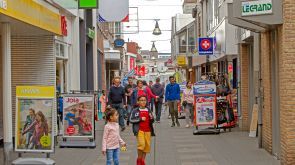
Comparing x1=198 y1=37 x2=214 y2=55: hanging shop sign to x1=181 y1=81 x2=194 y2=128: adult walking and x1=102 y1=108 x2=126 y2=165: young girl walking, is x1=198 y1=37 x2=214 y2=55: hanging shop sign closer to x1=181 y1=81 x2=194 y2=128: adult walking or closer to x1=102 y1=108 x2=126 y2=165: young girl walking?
x1=181 y1=81 x2=194 y2=128: adult walking

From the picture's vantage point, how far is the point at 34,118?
35.5 feet

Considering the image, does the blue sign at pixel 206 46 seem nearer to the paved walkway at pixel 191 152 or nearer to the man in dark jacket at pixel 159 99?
the man in dark jacket at pixel 159 99

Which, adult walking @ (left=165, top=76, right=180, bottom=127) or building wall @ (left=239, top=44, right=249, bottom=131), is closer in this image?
building wall @ (left=239, top=44, right=249, bottom=131)

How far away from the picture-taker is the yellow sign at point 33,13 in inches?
458

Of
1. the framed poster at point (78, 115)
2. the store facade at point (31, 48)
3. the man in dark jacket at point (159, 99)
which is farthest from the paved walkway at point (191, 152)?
the man in dark jacket at point (159, 99)

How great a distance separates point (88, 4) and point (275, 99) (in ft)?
25.2

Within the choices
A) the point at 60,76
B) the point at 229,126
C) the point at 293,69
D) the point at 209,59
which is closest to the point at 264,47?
the point at 293,69

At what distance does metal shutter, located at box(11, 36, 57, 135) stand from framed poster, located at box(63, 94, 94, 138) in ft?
9.57

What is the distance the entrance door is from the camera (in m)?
12.7

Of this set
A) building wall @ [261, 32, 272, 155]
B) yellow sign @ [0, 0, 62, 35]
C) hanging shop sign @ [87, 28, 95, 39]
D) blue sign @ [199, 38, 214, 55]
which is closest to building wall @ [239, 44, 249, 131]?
building wall @ [261, 32, 272, 155]

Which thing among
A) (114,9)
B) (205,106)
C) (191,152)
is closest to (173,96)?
(205,106)

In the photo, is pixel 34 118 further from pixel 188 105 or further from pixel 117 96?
pixel 188 105

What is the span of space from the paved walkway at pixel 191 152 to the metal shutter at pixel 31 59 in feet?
7.97

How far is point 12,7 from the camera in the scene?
38.7 ft
